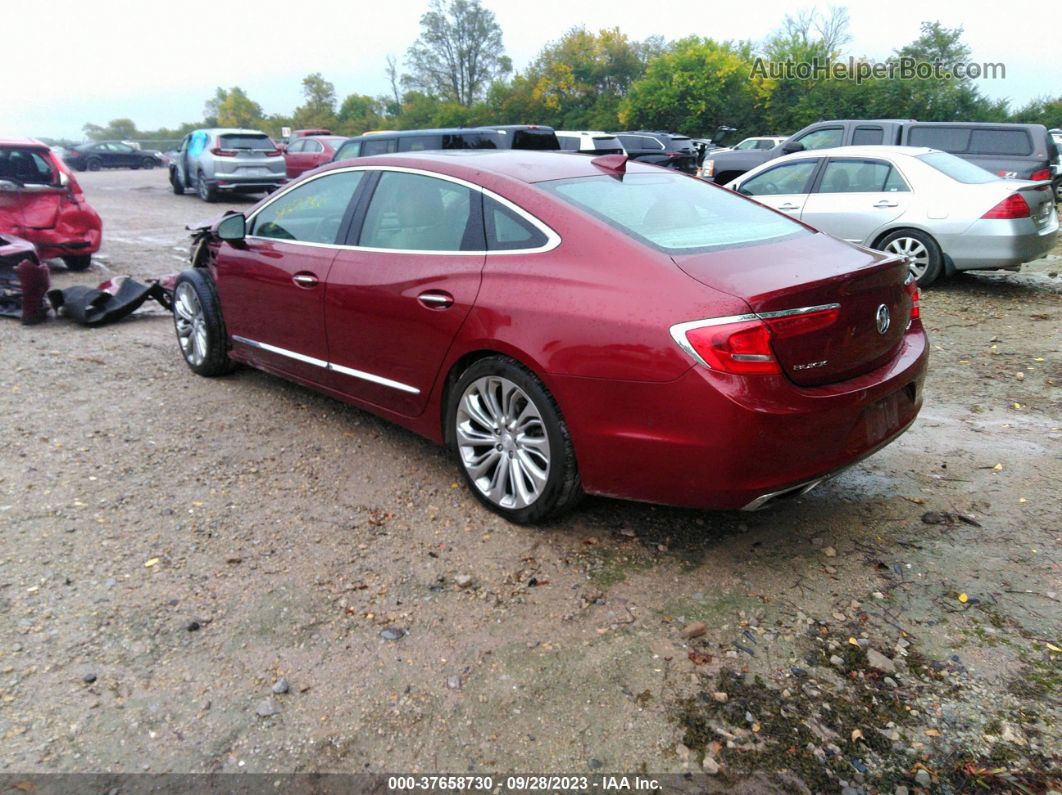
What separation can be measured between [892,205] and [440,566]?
6988 mm

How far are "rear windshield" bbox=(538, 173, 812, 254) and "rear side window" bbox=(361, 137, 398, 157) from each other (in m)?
9.21

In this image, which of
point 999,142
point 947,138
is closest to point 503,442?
point 947,138

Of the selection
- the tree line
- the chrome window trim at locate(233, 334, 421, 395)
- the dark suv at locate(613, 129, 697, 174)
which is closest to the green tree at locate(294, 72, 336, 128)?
the tree line

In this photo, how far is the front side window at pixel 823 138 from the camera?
13.1 m

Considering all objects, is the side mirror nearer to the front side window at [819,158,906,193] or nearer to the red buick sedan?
the red buick sedan

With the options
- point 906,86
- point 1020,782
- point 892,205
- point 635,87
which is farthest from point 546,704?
point 635,87

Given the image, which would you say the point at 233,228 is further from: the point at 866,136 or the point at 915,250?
the point at 866,136

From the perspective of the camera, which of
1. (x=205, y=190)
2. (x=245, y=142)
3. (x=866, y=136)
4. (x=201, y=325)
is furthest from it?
(x=205, y=190)

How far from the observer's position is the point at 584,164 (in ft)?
13.5

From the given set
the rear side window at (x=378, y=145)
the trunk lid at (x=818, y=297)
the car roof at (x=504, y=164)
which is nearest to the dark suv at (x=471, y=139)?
the rear side window at (x=378, y=145)

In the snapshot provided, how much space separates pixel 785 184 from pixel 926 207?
1.66 metres

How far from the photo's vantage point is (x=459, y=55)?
7175cm

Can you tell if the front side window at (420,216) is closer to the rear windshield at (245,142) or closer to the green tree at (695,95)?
the rear windshield at (245,142)

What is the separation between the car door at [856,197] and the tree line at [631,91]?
26465 millimetres
